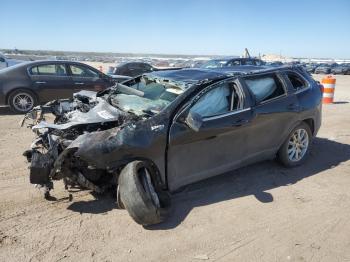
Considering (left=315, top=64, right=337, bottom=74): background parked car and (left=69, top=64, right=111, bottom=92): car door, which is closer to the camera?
(left=69, top=64, right=111, bottom=92): car door

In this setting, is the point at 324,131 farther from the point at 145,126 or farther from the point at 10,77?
the point at 10,77

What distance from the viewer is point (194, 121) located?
4.32m

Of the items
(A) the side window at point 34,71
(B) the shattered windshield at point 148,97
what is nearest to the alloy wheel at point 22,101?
(A) the side window at point 34,71

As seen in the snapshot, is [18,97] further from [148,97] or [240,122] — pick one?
[240,122]

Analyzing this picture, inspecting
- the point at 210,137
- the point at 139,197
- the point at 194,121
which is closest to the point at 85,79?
the point at 210,137

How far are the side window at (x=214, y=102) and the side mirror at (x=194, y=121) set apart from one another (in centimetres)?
26

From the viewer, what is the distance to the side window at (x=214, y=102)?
4.72m

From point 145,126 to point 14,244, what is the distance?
1808mm

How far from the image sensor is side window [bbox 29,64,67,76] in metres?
10.6

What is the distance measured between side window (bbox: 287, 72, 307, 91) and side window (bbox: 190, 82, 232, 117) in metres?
1.62

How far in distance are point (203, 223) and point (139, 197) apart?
2.68 ft

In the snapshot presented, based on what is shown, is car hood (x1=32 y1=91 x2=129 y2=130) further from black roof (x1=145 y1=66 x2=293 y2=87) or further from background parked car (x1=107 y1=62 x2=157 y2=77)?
background parked car (x1=107 y1=62 x2=157 y2=77)

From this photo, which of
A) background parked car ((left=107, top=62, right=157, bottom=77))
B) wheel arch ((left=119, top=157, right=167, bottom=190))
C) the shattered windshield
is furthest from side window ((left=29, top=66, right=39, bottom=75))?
wheel arch ((left=119, top=157, right=167, bottom=190))

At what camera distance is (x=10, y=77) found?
10.2 meters
